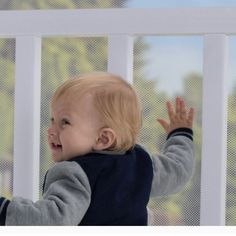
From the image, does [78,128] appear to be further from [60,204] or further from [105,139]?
[60,204]

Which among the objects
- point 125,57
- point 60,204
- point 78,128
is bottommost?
point 60,204

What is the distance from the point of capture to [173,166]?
3.95 ft

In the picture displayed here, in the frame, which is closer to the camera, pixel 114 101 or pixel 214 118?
pixel 114 101

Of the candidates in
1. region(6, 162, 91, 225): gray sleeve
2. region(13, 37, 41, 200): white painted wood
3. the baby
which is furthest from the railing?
region(6, 162, 91, 225): gray sleeve

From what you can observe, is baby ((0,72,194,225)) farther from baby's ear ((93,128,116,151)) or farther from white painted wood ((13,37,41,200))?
white painted wood ((13,37,41,200))

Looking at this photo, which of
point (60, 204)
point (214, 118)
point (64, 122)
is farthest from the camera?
point (214, 118)

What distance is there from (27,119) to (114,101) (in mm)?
239

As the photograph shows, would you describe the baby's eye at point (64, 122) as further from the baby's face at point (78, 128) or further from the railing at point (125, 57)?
the railing at point (125, 57)

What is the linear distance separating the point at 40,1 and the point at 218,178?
1224 millimetres

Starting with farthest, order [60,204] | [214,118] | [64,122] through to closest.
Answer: [214,118]
[64,122]
[60,204]

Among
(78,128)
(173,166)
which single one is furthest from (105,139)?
(173,166)
